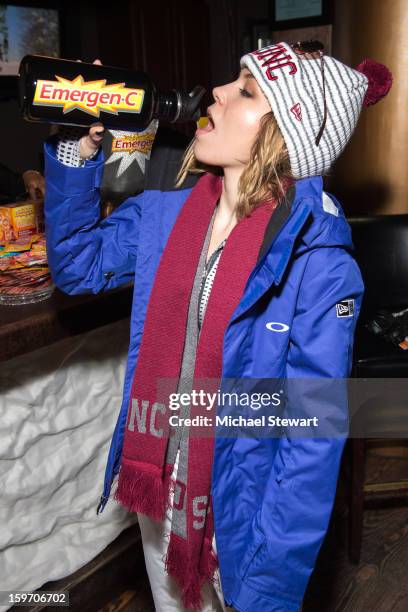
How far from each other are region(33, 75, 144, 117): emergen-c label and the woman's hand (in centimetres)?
3

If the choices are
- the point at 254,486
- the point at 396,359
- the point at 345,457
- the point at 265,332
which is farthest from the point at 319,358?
the point at 345,457

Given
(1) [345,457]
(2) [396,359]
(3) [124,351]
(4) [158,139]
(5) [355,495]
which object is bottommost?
(1) [345,457]

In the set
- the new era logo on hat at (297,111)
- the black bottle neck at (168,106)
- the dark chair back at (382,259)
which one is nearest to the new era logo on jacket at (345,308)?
the new era logo on hat at (297,111)

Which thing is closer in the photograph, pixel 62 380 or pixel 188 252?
pixel 188 252

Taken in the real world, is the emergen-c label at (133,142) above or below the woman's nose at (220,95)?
below

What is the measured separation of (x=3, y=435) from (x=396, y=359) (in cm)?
109

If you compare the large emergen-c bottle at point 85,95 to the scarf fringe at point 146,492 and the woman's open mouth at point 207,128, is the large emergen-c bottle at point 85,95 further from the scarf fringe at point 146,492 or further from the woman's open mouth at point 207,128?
the scarf fringe at point 146,492

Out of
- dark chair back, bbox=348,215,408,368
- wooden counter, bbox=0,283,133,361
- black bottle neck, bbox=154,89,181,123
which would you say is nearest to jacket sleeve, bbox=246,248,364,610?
black bottle neck, bbox=154,89,181,123

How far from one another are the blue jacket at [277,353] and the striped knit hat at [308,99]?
0.05 meters

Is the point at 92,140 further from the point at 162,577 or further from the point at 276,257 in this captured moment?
the point at 162,577

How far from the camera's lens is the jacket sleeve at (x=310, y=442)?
3.24 feet

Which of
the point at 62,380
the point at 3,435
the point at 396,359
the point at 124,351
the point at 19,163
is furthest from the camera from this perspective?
the point at 19,163

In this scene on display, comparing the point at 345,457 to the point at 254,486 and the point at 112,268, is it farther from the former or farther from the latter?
the point at 112,268

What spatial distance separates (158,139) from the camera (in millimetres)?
1381
